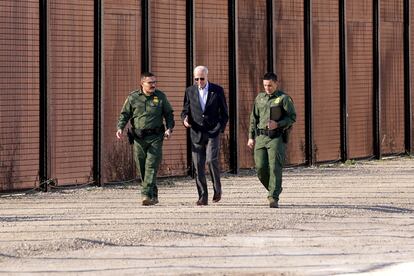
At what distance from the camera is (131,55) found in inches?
859

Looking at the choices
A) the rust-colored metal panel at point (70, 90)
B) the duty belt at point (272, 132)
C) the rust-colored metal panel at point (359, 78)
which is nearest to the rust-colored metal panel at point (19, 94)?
the rust-colored metal panel at point (70, 90)

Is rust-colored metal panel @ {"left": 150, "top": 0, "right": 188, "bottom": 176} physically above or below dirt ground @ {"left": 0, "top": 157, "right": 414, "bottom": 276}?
above

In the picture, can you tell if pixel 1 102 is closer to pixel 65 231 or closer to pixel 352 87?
pixel 65 231

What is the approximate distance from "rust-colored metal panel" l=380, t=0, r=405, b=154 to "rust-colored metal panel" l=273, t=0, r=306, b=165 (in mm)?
3191

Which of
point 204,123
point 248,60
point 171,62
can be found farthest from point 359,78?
point 204,123

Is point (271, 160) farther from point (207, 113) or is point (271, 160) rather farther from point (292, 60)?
point (292, 60)

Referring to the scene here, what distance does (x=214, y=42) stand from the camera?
2377 centimetres

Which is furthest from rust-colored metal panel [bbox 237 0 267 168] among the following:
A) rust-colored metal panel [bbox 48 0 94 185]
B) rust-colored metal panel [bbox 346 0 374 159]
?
rust-colored metal panel [bbox 48 0 94 185]

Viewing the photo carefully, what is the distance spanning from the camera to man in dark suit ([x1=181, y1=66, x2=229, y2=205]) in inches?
687

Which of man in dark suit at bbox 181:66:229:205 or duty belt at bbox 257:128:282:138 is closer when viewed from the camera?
duty belt at bbox 257:128:282:138

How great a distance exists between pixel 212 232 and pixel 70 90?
676 cm

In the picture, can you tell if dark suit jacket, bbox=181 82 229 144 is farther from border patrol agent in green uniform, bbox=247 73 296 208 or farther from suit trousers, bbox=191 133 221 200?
border patrol agent in green uniform, bbox=247 73 296 208

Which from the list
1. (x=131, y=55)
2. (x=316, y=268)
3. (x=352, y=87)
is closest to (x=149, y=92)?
(x=131, y=55)

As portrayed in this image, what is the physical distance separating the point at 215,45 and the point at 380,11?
245 inches
